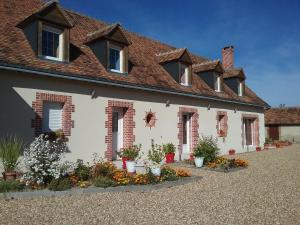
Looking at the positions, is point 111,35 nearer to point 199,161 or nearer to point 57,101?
point 57,101

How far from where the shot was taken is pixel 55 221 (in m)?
5.64

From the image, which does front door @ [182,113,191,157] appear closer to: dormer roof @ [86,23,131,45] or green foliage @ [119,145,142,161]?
green foliage @ [119,145,142,161]

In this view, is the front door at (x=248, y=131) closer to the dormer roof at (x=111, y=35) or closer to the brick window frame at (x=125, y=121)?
the brick window frame at (x=125, y=121)

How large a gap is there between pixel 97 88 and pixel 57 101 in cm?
168

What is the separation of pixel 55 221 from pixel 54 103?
18.7 feet

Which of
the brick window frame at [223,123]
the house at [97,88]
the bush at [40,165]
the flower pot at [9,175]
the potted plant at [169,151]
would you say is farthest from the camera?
the brick window frame at [223,123]

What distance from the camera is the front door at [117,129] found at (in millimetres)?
12828

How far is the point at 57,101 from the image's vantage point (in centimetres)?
1055

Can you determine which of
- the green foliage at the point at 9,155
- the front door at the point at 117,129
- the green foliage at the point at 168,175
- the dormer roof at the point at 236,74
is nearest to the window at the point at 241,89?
the dormer roof at the point at 236,74

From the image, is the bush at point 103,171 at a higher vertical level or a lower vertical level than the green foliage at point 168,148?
lower

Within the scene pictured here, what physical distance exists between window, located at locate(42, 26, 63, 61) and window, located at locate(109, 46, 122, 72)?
7.68 feet

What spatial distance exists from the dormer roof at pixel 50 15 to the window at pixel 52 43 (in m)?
0.31

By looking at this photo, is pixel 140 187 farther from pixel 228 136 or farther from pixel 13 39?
pixel 228 136

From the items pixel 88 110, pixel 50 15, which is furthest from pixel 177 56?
pixel 50 15
